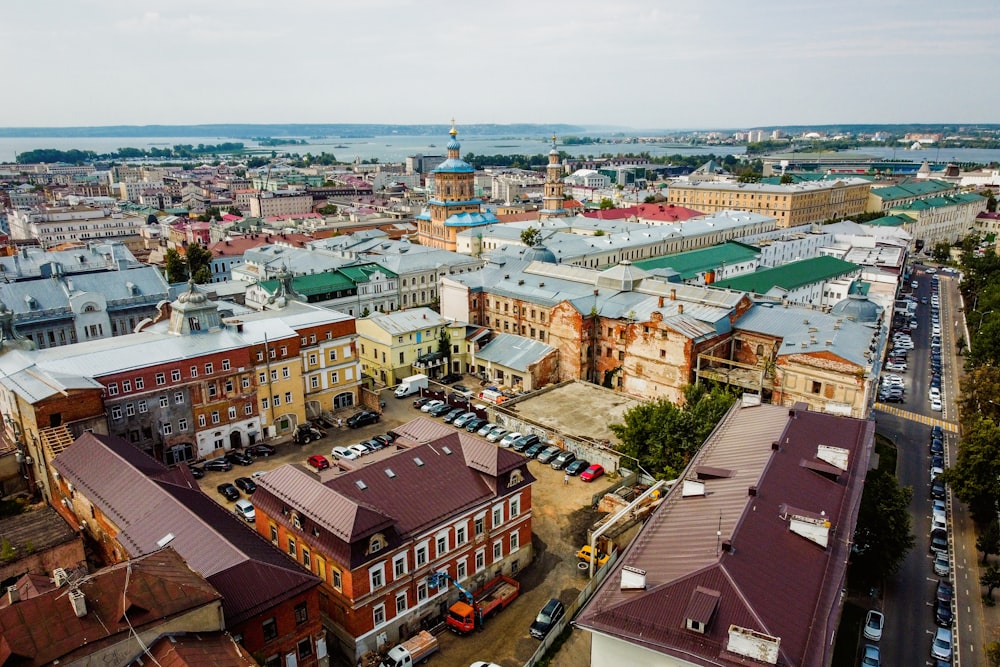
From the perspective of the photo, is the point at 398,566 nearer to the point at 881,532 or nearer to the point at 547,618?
the point at 547,618

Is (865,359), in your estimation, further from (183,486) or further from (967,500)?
(183,486)

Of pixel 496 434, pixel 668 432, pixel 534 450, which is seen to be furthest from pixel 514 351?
pixel 668 432

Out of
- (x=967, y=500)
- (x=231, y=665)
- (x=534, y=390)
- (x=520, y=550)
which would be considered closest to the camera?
(x=231, y=665)

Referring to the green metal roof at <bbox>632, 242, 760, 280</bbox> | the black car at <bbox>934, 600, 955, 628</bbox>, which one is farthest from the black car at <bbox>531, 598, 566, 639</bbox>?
the green metal roof at <bbox>632, 242, 760, 280</bbox>

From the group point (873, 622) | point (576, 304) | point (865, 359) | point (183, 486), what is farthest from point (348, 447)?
point (865, 359)

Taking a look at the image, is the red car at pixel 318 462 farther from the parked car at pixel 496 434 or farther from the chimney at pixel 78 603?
the chimney at pixel 78 603

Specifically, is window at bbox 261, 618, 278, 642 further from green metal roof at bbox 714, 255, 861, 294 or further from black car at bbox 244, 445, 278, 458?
green metal roof at bbox 714, 255, 861, 294
